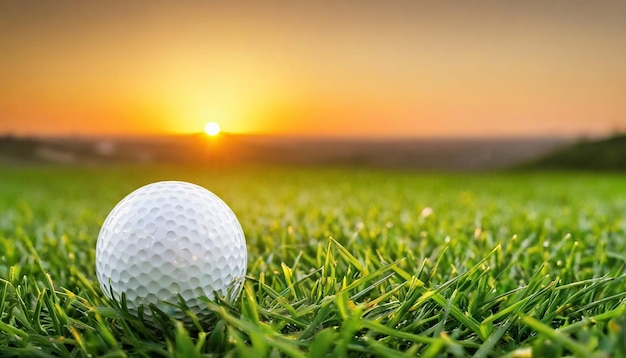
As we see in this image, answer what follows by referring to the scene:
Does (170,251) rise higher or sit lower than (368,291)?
higher

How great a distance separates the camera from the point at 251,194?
6027 millimetres

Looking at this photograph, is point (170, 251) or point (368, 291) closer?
point (170, 251)

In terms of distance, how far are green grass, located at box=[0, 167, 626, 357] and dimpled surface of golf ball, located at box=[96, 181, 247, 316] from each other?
0.06m

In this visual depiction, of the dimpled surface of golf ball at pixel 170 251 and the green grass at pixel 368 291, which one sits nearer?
the green grass at pixel 368 291

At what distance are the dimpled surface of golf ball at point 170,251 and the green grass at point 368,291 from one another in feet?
0.21

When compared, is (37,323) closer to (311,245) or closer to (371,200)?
(311,245)

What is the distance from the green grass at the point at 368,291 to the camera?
121 cm

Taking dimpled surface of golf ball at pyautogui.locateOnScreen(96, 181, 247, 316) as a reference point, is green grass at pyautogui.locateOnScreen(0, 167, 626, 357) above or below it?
below

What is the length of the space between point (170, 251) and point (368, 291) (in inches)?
22.2

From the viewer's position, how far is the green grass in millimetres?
1213

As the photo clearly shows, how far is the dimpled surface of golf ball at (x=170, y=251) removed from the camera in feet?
4.80

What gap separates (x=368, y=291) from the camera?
161 centimetres

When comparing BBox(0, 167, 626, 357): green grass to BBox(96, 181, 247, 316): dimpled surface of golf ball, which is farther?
BBox(96, 181, 247, 316): dimpled surface of golf ball

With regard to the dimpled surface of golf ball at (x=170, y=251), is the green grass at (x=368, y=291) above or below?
below
